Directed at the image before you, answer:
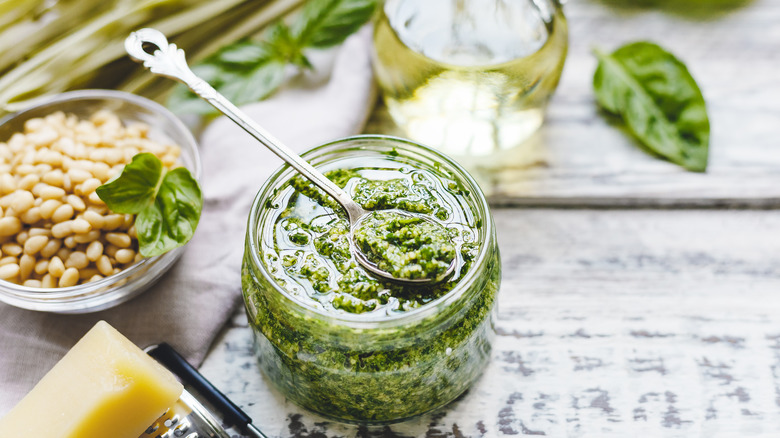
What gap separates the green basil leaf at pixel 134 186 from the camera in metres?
1.37

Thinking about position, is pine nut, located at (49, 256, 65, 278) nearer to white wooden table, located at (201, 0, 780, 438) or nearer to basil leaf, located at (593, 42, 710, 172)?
white wooden table, located at (201, 0, 780, 438)

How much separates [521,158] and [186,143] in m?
0.88

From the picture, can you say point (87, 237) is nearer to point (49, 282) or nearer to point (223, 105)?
point (49, 282)

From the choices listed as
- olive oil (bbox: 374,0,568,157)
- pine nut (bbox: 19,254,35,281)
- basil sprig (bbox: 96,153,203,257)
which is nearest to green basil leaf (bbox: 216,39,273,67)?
olive oil (bbox: 374,0,568,157)

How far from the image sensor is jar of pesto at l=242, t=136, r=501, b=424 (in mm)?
1198

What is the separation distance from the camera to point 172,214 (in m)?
1.41

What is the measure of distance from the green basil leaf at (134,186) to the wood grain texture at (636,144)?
26.6 inches

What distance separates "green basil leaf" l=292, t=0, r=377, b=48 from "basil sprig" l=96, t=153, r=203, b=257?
0.62 m

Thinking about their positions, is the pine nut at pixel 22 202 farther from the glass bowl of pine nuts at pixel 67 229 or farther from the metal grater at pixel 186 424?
the metal grater at pixel 186 424

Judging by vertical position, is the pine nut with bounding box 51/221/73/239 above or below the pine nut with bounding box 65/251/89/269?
above

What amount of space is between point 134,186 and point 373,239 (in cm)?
53

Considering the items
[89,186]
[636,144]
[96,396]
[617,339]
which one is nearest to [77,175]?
[89,186]

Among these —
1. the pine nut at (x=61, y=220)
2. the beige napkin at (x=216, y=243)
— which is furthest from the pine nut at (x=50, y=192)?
the beige napkin at (x=216, y=243)

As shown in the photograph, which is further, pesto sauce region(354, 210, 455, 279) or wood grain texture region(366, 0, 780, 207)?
wood grain texture region(366, 0, 780, 207)
